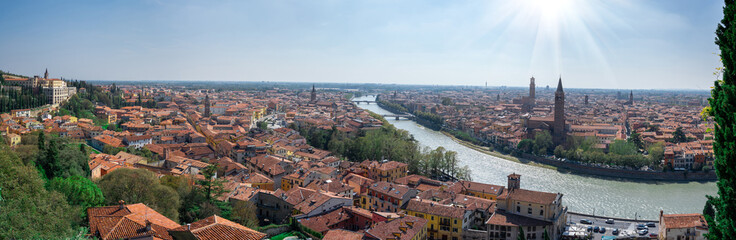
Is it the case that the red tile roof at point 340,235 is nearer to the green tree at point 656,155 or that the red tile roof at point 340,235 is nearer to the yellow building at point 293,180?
the yellow building at point 293,180

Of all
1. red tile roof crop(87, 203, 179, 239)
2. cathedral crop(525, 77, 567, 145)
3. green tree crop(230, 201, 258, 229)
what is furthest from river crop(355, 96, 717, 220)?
red tile roof crop(87, 203, 179, 239)

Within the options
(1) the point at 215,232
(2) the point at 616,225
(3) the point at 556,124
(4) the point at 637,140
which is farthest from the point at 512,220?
(4) the point at 637,140

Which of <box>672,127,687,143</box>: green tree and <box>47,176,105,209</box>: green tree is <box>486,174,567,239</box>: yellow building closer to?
<box>47,176,105,209</box>: green tree

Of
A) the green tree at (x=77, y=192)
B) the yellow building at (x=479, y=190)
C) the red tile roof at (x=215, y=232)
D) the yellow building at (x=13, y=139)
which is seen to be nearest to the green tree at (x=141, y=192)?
the green tree at (x=77, y=192)

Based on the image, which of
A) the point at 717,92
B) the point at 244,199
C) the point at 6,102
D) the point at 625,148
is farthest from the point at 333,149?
the point at 717,92

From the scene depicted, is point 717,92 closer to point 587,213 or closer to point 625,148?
point 587,213

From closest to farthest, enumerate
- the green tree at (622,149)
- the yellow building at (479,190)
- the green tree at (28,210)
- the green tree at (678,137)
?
the green tree at (28,210)
the yellow building at (479,190)
the green tree at (622,149)
the green tree at (678,137)
